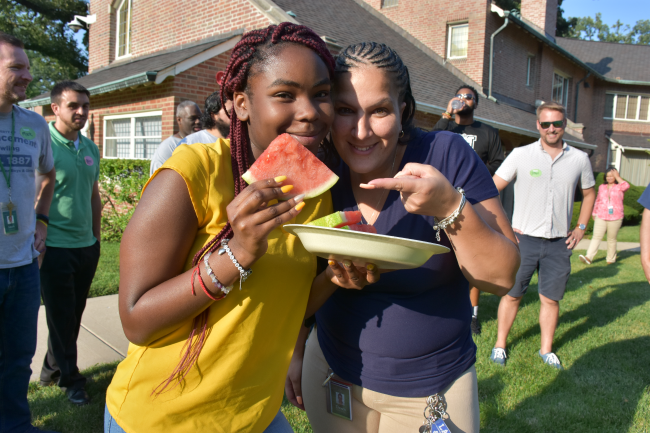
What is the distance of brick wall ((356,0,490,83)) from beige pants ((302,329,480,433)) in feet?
66.8

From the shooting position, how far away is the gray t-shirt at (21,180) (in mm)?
3205

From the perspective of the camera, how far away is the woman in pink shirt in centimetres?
1153

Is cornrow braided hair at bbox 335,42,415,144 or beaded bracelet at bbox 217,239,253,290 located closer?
beaded bracelet at bbox 217,239,253,290

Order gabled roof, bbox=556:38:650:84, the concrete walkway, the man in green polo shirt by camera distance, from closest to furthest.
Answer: the man in green polo shirt
the concrete walkway
gabled roof, bbox=556:38:650:84

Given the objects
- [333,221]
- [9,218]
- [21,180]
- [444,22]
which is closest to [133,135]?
[21,180]

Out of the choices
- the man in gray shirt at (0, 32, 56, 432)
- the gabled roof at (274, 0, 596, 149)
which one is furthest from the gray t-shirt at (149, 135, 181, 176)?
the gabled roof at (274, 0, 596, 149)

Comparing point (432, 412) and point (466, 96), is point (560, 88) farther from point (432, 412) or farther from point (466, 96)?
point (432, 412)

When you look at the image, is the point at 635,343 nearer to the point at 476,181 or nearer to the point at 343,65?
the point at 476,181

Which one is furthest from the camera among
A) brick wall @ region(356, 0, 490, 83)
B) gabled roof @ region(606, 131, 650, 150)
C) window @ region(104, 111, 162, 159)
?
gabled roof @ region(606, 131, 650, 150)

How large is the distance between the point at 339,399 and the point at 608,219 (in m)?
12.5

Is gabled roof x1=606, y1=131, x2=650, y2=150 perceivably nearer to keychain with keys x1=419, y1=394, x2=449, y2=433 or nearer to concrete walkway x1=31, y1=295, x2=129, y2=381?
concrete walkway x1=31, y1=295, x2=129, y2=381

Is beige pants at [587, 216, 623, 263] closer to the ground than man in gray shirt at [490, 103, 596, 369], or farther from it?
closer to the ground

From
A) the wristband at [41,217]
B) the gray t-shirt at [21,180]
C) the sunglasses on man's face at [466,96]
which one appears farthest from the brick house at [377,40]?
the gray t-shirt at [21,180]

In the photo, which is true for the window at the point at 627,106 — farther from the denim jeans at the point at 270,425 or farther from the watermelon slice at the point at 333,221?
the denim jeans at the point at 270,425
